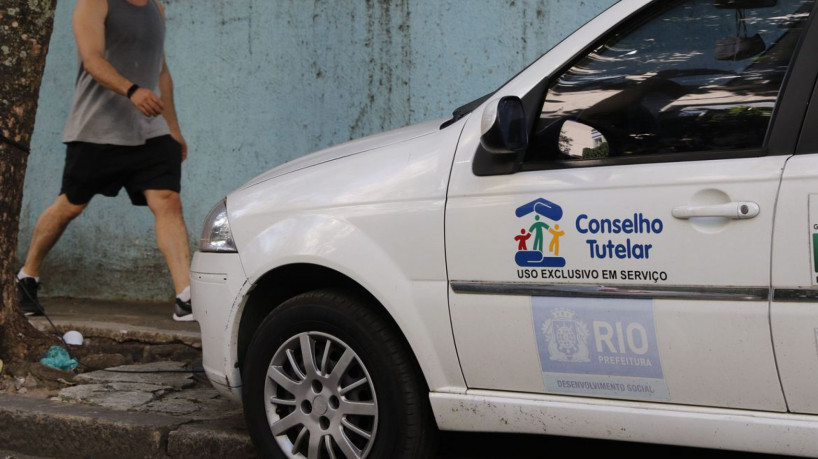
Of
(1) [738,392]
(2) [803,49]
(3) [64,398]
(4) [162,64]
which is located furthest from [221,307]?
(4) [162,64]

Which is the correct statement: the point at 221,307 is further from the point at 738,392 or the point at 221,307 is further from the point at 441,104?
the point at 441,104

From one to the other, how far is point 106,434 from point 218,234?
110cm

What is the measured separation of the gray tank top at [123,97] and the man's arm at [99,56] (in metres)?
0.14

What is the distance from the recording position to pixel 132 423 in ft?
14.8

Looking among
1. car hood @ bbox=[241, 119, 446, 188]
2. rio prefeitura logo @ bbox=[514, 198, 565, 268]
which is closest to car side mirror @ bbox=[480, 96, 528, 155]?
rio prefeitura logo @ bbox=[514, 198, 565, 268]

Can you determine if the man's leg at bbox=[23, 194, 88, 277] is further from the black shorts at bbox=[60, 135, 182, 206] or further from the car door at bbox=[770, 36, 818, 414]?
the car door at bbox=[770, 36, 818, 414]

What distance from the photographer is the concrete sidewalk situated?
4422 mm

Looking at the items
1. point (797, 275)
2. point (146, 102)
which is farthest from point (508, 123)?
point (146, 102)

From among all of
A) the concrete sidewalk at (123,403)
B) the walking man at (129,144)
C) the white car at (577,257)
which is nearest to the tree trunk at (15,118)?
the concrete sidewalk at (123,403)

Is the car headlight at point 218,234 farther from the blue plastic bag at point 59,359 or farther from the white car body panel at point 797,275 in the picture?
the white car body panel at point 797,275

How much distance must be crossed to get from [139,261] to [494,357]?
14.4 ft

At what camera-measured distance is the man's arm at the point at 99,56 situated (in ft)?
18.1

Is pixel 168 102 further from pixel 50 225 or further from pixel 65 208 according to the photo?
pixel 50 225

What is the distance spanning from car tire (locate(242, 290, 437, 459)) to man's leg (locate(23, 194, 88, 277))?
269 centimetres
